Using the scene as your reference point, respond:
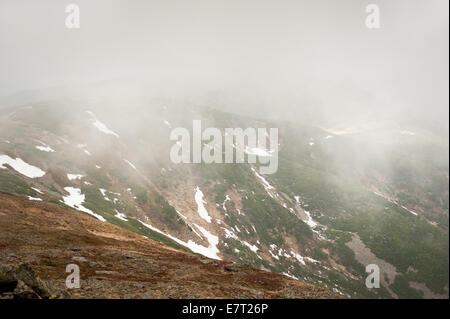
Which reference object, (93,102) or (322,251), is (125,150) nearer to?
(93,102)

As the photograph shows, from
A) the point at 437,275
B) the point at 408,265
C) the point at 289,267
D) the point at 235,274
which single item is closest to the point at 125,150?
the point at 289,267

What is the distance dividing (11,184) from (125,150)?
246 feet

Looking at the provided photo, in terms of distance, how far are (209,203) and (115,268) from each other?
3811 inches

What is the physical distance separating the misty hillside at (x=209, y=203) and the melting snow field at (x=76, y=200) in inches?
15.2

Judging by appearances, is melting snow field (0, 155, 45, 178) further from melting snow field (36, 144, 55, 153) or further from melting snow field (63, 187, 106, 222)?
melting snow field (36, 144, 55, 153)

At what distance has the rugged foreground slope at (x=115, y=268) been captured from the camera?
2118cm

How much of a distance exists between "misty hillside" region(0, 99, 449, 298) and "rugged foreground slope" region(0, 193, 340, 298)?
25601mm

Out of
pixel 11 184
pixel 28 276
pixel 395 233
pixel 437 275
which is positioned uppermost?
pixel 28 276

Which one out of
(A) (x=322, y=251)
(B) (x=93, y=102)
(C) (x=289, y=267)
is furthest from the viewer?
(B) (x=93, y=102)

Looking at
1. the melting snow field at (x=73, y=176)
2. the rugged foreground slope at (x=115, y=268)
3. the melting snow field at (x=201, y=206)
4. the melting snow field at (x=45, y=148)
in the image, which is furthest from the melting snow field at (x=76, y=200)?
the melting snow field at (x=201, y=206)

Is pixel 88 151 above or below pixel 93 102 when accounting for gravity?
below

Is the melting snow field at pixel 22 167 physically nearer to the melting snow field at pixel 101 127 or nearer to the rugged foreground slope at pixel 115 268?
the rugged foreground slope at pixel 115 268

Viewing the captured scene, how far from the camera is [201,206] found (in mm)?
117625
